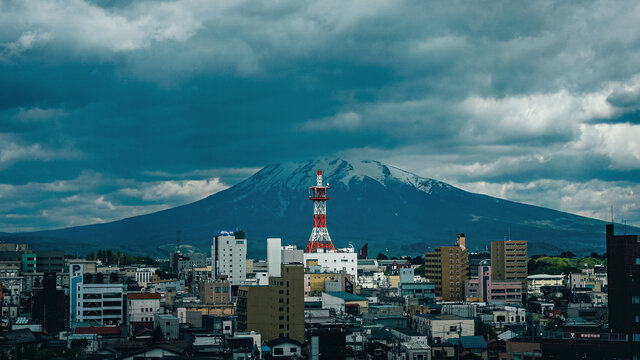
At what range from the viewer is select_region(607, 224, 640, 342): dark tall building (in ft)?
144

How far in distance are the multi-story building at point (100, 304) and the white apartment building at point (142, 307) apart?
1838 mm

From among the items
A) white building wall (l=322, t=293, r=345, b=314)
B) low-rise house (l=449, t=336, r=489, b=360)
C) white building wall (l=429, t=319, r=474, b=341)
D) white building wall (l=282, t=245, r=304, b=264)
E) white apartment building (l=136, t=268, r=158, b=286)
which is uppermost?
white building wall (l=282, t=245, r=304, b=264)

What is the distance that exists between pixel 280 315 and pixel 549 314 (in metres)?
25.5

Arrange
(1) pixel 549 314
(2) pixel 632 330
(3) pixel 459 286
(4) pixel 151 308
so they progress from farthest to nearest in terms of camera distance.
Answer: (3) pixel 459 286
(1) pixel 549 314
(4) pixel 151 308
(2) pixel 632 330

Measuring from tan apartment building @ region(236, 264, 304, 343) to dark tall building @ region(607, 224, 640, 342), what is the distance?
21031 millimetres

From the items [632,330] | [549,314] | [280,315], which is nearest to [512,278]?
[549,314]

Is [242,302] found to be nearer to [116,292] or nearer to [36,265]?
[116,292]

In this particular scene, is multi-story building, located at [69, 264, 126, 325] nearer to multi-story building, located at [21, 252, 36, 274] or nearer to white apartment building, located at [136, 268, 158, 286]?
white apartment building, located at [136, 268, 158, 286]

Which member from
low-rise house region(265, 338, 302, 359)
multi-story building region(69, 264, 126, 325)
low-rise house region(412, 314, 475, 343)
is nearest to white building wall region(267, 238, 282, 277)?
multi-story building region(69, 264, 126, 325)

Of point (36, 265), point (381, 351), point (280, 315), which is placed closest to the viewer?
point (381, 351)

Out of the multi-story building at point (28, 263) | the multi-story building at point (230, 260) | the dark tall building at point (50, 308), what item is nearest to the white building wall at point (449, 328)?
the dark tall building at point (50, 308)

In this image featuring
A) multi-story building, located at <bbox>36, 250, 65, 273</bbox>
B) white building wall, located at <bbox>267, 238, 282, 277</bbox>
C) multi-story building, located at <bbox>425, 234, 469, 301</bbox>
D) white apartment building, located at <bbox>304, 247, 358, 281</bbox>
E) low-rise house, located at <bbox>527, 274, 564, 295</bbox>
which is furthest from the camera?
white apartment building, located at <bbox>304, 247, 358, 281</bbox>

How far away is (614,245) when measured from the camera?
4578cm

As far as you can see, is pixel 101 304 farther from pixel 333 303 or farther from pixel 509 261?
pixel 509 261
